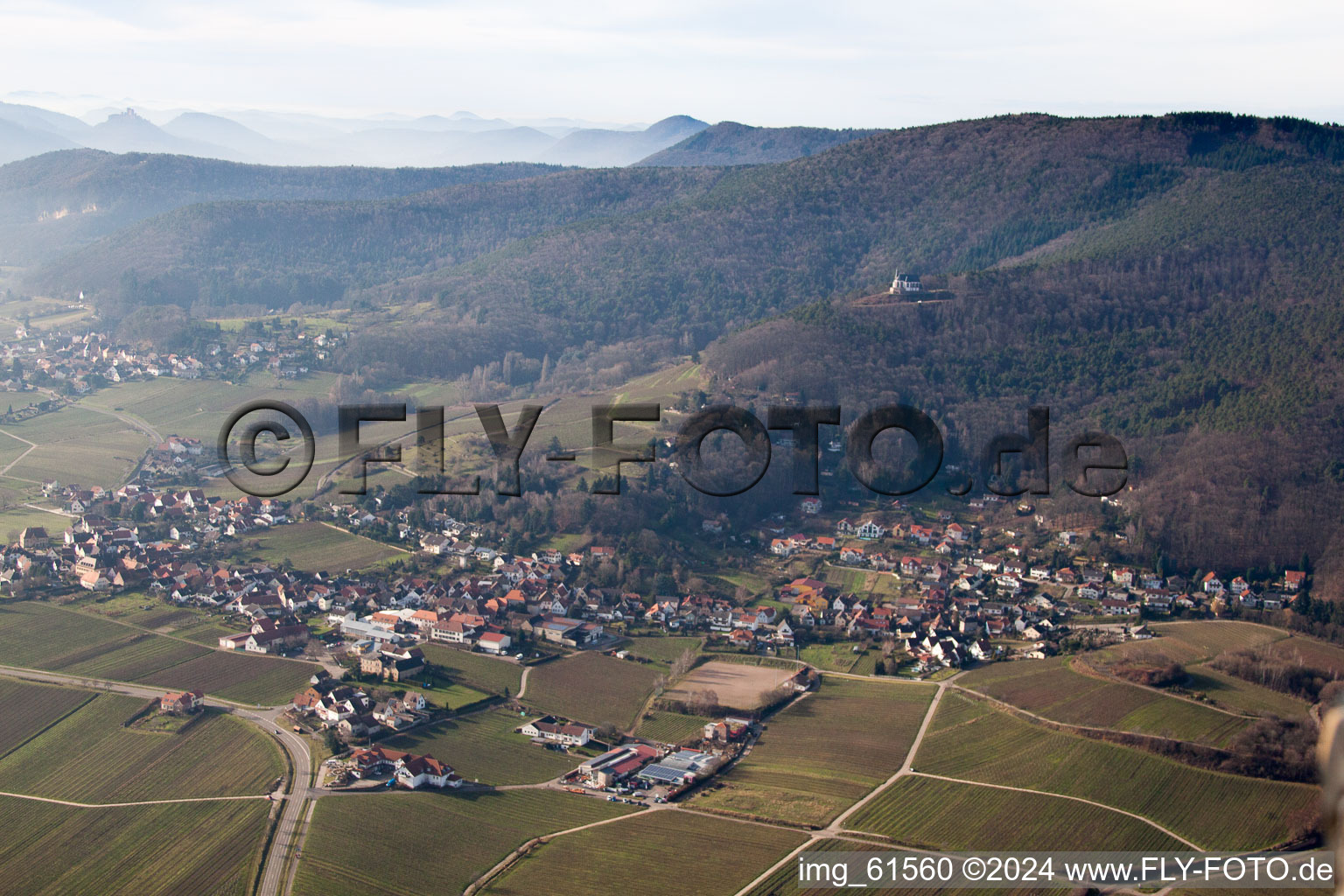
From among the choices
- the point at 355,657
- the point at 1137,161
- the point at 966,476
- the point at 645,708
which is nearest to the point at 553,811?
the point at 645,708

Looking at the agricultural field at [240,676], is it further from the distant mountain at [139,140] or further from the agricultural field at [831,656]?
the distant mountain at [139,140]

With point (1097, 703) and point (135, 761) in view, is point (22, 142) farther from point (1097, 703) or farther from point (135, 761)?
point (1097, 703)

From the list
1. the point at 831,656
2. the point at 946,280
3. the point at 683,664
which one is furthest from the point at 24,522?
the point at 946,280

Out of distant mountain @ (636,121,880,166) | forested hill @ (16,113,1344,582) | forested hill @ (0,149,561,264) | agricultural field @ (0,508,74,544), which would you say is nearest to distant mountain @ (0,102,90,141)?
forested hill @ (0,149,561,264)

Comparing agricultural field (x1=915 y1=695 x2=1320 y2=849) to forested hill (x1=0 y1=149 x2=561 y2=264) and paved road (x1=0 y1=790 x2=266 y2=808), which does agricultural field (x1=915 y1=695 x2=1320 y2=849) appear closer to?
paved road (x1=0 y1=790 x2=266 y2=808)

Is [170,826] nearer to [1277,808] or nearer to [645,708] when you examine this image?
[645,708]
